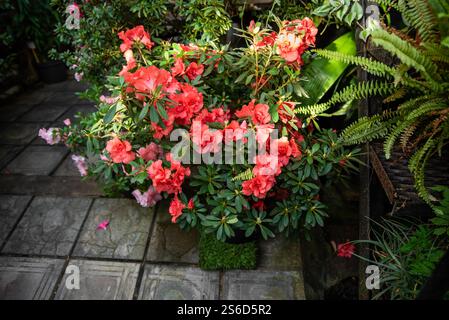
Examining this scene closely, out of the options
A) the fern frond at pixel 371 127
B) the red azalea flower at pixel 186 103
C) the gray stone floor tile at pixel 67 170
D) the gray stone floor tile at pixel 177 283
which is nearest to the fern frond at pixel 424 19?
the fern frond at pixel 371 127

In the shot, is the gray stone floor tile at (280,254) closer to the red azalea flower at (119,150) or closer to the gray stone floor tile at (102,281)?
the gray stone floor tile at (102,281)

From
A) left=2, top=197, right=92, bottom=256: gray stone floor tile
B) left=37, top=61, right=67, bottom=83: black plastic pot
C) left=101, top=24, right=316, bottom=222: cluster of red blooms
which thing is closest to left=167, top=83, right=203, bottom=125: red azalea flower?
left=101, top=24, right=316, bottom=222: cluster of red blooms

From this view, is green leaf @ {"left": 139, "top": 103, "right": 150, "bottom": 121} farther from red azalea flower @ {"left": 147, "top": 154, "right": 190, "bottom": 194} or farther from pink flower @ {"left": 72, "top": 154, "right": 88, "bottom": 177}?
pink flower @ {"left": 72, "top": 154, "right": 88, "bottom": 177}

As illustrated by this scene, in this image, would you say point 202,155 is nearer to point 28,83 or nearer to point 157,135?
point 157,135

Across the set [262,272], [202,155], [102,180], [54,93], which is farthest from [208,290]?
[54,93]

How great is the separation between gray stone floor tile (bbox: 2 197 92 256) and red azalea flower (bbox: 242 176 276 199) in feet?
3.80

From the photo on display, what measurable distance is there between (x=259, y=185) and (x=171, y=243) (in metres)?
0.76

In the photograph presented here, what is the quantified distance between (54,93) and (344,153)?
11.4 feet

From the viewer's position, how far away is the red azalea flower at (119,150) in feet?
5.07

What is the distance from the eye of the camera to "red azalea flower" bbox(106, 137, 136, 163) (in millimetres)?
1546

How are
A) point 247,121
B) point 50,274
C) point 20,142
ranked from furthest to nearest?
point 20,142, point 50,274, point 247,121

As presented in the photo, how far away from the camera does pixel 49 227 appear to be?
6.76ft

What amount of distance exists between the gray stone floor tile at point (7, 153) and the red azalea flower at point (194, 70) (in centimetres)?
193

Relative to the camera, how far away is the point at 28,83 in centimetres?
400
